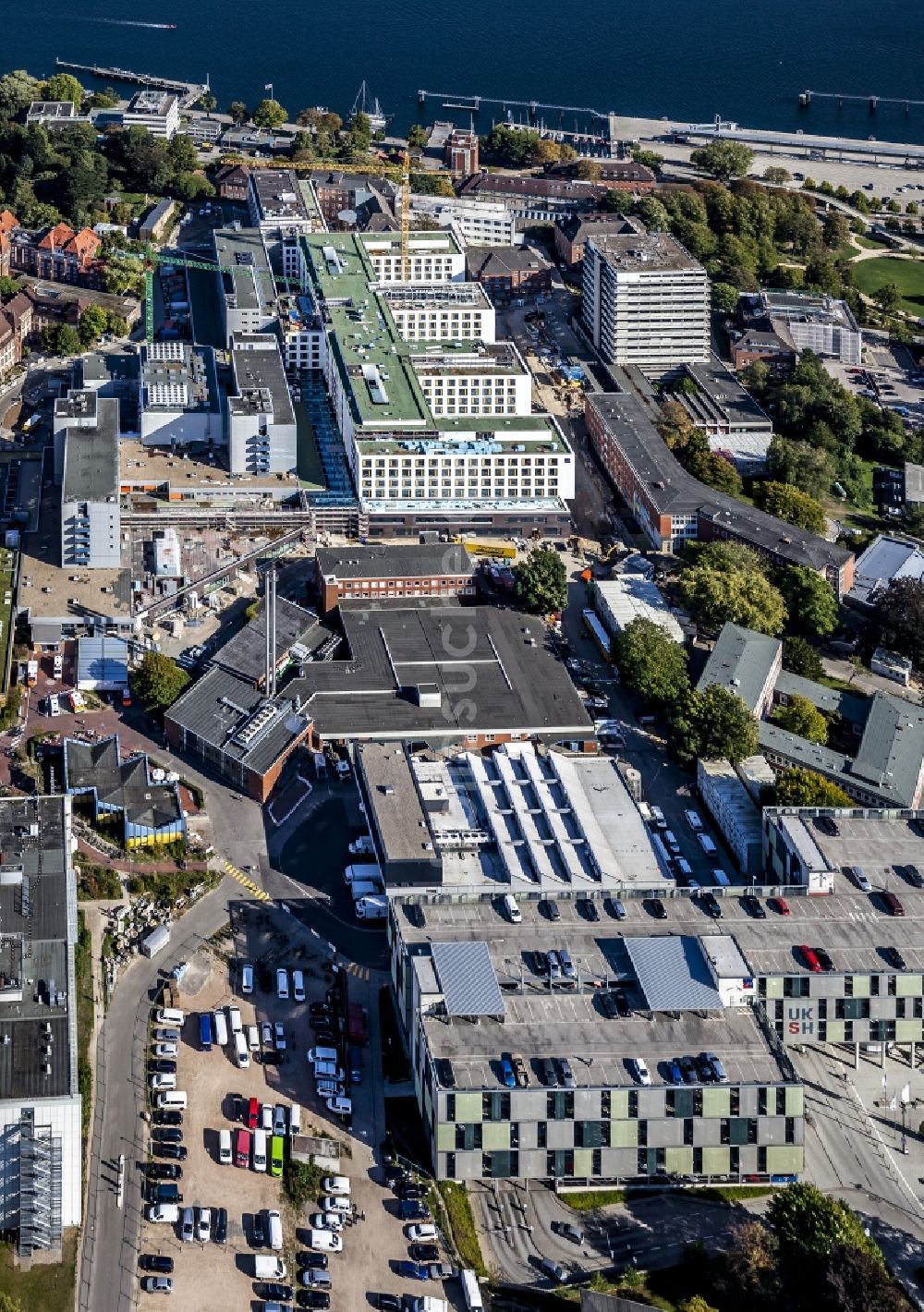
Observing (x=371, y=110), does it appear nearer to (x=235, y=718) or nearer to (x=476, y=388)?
(x=476, y=388)

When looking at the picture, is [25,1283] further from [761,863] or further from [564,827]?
[761,863]

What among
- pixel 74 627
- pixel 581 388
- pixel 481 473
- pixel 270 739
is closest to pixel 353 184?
pixel 581 388

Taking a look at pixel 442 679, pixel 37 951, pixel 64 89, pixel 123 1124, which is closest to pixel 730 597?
pixel 442 679

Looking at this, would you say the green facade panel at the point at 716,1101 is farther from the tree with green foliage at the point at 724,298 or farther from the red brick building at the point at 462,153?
the red brick building at the point at 462,153

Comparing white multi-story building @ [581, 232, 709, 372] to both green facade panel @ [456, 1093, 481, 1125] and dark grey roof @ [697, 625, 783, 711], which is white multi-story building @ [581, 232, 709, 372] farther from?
green facade panel @ [456, 1093, 481, 1125]

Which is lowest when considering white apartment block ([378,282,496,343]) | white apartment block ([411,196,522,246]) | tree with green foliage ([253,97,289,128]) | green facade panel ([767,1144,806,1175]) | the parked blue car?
the parked blue car

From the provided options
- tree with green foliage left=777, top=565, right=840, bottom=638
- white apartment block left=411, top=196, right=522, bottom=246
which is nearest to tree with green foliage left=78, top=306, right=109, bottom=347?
white apartment block left=411, top=196, right=522, bottom=246
